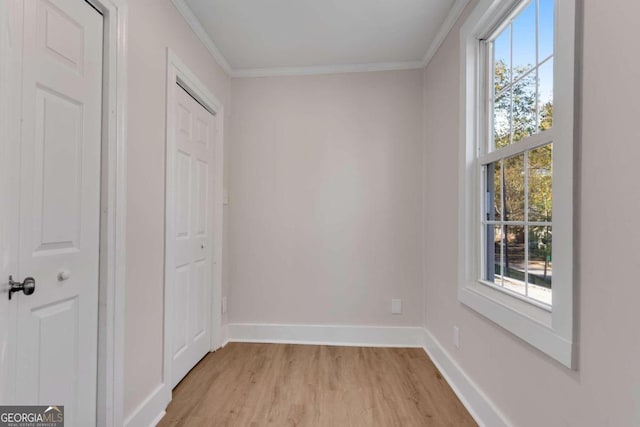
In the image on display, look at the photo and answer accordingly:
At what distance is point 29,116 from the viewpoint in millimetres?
1054

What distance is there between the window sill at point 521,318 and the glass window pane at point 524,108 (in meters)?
0.81

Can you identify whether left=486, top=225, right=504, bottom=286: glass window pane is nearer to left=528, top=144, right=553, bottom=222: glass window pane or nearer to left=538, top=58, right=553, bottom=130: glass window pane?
left=528, top=144, right=553, bottom=222: glass window pane

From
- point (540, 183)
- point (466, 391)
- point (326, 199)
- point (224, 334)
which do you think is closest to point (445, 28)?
point (540, 183)

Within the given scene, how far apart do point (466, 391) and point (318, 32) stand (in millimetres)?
2637

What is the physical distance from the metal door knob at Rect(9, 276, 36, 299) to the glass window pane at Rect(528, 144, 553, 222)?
6.44 ft

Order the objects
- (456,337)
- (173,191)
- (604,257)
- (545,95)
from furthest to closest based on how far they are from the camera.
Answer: (456,337)
(173,191)
(545,95)
(604,257)

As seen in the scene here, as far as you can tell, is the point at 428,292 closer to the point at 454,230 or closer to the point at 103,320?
the point at 454,230

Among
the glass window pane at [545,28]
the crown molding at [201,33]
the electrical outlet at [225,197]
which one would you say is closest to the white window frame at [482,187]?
the glass window pane at [545,28]

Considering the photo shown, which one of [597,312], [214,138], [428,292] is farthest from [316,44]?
[597,312]

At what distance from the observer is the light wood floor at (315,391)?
1.76 meters

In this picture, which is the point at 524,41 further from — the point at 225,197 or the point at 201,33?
the point at 225,197

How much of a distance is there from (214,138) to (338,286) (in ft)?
5.61

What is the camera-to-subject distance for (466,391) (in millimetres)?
1881

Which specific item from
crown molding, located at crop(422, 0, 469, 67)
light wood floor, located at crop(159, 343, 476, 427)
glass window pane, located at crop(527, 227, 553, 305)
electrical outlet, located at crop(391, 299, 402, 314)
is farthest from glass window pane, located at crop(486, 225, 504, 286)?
crown molding, located at crop(422, 0, 469, 67)
